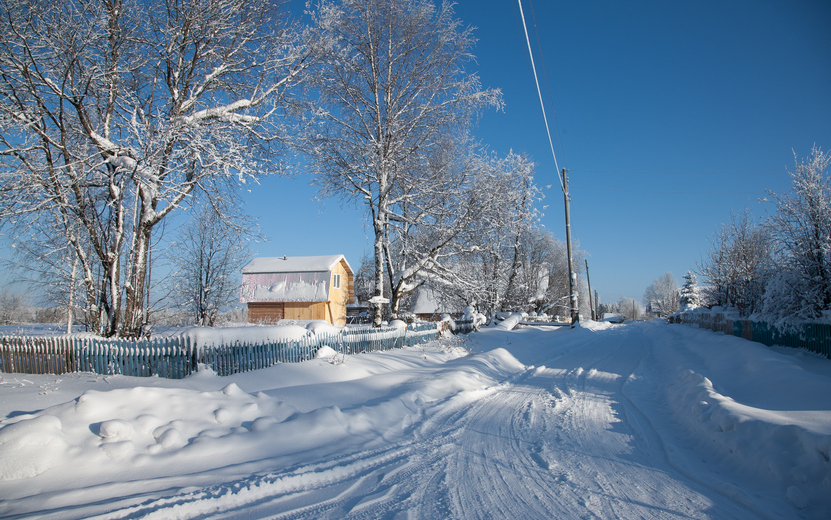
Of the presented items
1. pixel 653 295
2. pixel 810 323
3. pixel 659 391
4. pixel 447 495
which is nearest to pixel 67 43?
pixel 447 495

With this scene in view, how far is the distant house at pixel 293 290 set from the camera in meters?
30.8

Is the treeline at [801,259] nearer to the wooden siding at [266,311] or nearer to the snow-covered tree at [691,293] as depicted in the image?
the wooden siding at [266,311]

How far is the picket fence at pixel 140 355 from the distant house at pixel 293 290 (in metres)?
20.6

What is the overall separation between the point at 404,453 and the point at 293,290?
27.9 metres

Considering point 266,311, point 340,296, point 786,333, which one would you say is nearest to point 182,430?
point 786,333

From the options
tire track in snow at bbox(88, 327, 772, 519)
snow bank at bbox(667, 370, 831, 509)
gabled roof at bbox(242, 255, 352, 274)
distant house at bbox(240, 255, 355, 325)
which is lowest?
tire track in snow at bbox(88, 327, 772, 519)

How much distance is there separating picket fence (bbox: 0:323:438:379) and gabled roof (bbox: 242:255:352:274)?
71.1 feet

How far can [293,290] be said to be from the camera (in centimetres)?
3112

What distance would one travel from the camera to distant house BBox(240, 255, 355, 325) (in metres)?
30.8

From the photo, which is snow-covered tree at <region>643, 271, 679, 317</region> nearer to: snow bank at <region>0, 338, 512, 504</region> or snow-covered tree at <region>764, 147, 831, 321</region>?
snow-covered tree at <region>764, 147, 831, 321</region>

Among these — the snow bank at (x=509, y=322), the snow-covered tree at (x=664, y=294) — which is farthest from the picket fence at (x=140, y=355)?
the snow-covered tree at (x=664, y=294)

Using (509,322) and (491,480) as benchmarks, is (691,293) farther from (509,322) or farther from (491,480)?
(491,480)

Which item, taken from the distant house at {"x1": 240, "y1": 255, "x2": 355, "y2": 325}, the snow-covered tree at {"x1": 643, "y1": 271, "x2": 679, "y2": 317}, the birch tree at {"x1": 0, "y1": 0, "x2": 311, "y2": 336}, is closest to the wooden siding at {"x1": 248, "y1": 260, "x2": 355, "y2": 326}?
the distant house at {"x1": 240, "y1": 255, "x2": 355, "y2": 325}

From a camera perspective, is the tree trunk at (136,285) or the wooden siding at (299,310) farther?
the wooden siding at (299,310)
